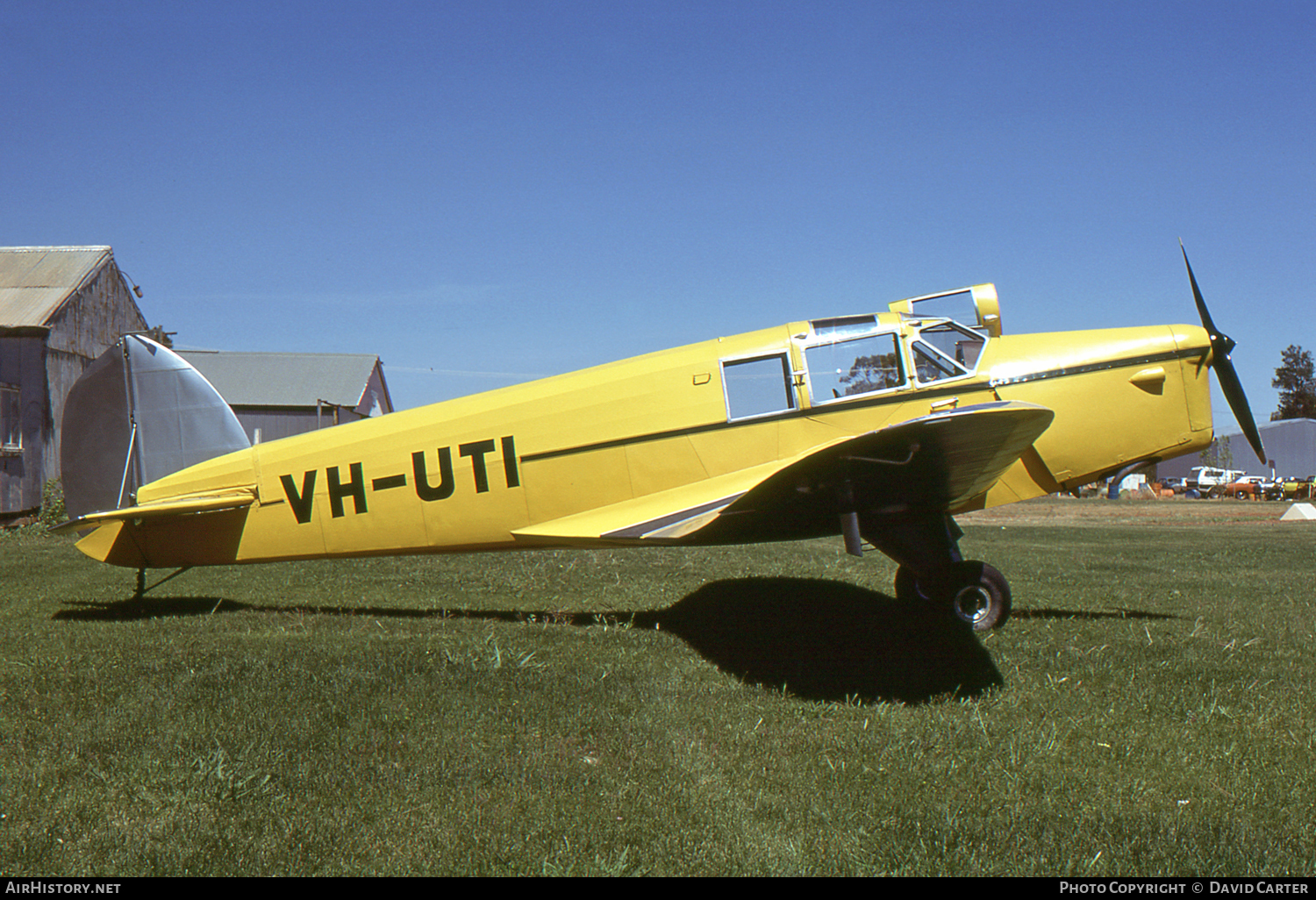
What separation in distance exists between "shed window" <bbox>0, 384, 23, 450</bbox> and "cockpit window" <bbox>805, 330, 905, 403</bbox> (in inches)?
752

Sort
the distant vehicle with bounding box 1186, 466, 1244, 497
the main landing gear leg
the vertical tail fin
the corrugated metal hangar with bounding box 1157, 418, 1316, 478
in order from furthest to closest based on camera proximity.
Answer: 1. the corrugated metal hangar with bounding box 1157, 418, 1316, 478
2. the distant vehicle with bounding box 1186, 466, 1244, 497
3. the vertical tail fin
4. the main landing gear leg

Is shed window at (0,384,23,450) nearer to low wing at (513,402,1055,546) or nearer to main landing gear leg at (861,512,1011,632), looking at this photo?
low wing at (513,402,1055,546)

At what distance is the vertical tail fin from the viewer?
802cm

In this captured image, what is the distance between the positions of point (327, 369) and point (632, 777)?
3520cm

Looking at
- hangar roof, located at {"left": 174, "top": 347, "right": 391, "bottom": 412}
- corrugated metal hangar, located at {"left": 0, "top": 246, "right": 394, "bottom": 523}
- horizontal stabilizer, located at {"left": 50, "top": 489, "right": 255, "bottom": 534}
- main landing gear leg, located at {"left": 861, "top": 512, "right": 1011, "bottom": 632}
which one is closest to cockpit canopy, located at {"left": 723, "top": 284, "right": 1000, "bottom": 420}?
main landing gear leg, located at {"left": 861, "top": 512, "right": 1011, "bottom": 632}

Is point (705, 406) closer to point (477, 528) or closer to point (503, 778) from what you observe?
point (477, 528)

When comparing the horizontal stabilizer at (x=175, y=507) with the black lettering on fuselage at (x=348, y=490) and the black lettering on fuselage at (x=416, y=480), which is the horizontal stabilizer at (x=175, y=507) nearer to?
the black lettering on fuselage at (x=416, y=480)

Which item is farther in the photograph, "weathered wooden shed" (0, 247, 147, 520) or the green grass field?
"weathered wooden shed" (0, 247, 147, 520)

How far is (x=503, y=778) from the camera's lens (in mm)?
3908

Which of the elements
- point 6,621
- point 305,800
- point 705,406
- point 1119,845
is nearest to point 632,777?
point 305,800

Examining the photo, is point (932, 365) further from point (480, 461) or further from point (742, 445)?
point (480, 461)

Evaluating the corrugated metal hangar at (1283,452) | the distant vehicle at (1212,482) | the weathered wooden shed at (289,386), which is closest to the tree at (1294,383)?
the corrugated metal hangar at (1283,452)

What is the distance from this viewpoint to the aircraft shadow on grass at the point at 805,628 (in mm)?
5406

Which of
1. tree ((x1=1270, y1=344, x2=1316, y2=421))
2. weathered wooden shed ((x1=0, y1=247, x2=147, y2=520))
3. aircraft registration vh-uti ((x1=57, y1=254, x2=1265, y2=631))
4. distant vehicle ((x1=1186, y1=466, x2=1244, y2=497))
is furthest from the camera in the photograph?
tree ((x1=1270, y1=344, x2=1316, y2=421))
